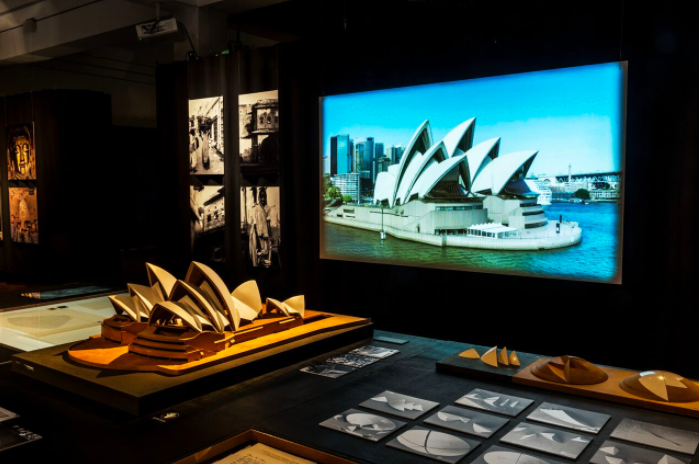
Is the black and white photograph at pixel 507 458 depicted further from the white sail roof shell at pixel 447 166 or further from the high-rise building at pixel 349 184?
the high-rise building at pixel 349 184

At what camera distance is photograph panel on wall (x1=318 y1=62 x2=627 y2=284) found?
3.73m

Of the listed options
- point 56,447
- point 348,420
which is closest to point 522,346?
point 348,420

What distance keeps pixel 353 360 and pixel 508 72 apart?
2662mm

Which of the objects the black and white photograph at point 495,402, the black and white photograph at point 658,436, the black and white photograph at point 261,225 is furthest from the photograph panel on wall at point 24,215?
the black and white photograph at point 658,436

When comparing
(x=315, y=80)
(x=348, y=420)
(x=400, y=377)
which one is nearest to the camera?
(x=348, y=420)

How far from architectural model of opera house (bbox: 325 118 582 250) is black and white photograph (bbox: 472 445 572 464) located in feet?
8.86

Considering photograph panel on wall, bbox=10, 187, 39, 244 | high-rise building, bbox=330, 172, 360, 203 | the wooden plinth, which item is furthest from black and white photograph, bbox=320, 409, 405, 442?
photograph panel on wall, bbox=10, 187, 39, 244

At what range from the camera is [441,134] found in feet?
14.6

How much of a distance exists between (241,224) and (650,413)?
4.32 metres

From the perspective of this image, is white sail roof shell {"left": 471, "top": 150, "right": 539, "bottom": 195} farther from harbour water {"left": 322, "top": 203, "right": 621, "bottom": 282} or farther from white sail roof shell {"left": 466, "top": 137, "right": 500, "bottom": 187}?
harbour water {"left": 322, "top": 203, "right": 621, "bottom": 282}

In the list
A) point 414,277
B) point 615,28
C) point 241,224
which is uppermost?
point 615,28

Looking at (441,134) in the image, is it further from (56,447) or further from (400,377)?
(56,447)

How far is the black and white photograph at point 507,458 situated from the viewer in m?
1.38

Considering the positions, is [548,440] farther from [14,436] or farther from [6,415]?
[6,415]
